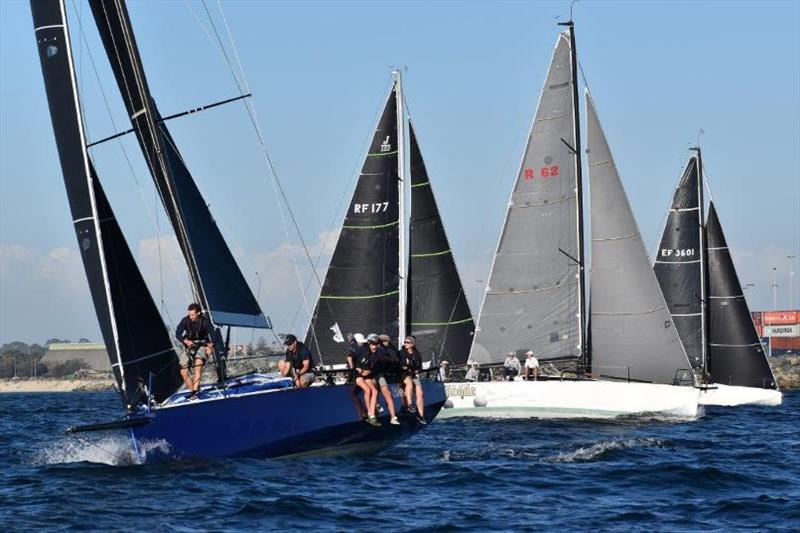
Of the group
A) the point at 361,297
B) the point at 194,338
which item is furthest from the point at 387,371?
the point at 361,297

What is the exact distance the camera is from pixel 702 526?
16.3 m

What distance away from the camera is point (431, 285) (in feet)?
128

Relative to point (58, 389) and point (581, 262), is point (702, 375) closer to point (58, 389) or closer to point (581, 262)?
point (581, 262)

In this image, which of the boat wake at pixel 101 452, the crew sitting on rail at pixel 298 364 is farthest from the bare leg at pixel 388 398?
the boat wake at pixel 101 452

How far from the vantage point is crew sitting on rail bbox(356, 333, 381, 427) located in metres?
22.5

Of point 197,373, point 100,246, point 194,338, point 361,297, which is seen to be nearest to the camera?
point 100,246

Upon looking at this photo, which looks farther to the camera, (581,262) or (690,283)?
(690,283)

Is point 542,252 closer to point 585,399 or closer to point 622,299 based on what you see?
point 622,299

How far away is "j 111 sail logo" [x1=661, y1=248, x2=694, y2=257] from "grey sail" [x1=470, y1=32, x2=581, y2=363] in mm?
12279

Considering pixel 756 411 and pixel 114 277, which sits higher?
pixel 114 277

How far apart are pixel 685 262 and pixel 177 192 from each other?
2901 cm

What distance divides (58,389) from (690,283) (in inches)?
5287

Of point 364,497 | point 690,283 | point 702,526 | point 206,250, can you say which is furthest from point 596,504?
point 690,283

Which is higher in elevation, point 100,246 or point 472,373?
point 100,246
